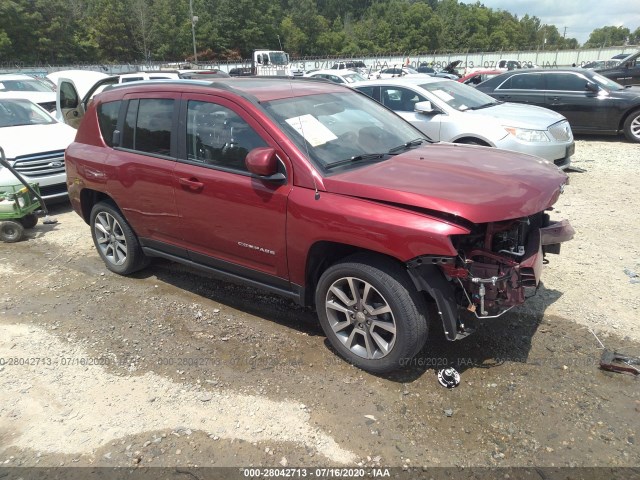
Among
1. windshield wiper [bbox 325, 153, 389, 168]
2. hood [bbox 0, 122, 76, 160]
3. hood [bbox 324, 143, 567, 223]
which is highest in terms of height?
windshield wiper [bbox 325, 153, 389, 168]

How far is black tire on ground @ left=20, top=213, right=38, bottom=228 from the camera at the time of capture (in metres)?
6.68

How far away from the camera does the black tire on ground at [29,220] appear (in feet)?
21.9

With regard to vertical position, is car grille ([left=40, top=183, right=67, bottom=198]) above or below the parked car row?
below

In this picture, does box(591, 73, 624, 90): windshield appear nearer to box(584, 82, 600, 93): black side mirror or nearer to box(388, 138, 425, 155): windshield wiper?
box(584, 82, 600, 93): black side mirror

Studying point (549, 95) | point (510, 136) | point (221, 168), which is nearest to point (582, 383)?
point (221, 168)

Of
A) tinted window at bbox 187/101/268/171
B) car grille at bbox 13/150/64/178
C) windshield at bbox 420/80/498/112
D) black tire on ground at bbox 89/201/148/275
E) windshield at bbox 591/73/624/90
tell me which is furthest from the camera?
windshield at bbox 591/73/624/90

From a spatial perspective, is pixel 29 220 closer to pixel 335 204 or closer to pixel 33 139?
pixel 33 139

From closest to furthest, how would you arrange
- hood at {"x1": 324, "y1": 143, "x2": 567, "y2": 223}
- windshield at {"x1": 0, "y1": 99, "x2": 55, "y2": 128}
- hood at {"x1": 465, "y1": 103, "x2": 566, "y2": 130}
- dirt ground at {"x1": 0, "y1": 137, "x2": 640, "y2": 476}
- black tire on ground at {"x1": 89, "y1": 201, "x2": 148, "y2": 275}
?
dirt ground at {"x1": 0, "y1": 137, "x2": 640, "y2": 476} < hood at {"x1": 324, "y1": 143, "x2": 567, "y2": 223} < black tire on ground at {"x1": 89, "y1": 201, "x2": 148, "y2": 275} < hood at {"x1": 465, "y1": 103, "x2": 566, "y2": 130} < windshield at {"x1": 0, "y1": 99, "x2": 55, "y2": 128}

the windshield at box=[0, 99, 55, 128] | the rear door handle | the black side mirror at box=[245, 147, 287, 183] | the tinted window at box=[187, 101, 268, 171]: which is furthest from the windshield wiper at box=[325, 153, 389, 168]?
the windshield at box=[0, 99, 55, 128]

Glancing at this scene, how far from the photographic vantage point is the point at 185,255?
4328 millimetres

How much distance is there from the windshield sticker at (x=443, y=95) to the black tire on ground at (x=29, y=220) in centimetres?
Answer: 643

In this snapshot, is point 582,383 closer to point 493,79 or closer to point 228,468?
point 228,468

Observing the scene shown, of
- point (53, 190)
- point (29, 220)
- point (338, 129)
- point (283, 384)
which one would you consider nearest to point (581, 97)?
point (338, 129)

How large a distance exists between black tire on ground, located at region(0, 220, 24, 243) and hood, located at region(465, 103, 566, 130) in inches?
264
